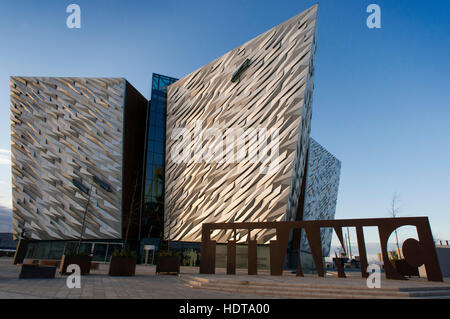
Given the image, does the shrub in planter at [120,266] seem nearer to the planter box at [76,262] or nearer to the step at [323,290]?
the planter box at [76,262]

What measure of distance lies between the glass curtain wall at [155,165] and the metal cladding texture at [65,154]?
10.3 feet

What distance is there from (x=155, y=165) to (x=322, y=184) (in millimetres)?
27514

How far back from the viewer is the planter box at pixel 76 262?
1324cm

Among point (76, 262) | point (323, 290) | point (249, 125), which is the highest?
point (249, 125)

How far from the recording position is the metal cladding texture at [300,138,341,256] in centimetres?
4034

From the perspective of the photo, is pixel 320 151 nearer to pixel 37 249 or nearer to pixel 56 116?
pixel 56 116

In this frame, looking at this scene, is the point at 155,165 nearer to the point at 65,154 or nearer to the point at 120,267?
the point at 65,154

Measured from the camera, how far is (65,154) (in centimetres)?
2952

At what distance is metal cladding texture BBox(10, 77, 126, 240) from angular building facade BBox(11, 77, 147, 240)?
0.30 ft

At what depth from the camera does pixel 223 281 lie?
964 centimetres

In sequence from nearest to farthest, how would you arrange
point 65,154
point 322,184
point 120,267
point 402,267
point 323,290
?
1. point 323,290
2. point 402,267
3. point 120,267
4. point 65,154
5. point 322,184

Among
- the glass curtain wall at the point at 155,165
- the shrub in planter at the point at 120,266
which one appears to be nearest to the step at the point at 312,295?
the shrub in planter at the point at 120,266

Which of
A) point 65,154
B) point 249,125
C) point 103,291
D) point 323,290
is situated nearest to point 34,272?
point 103,291
